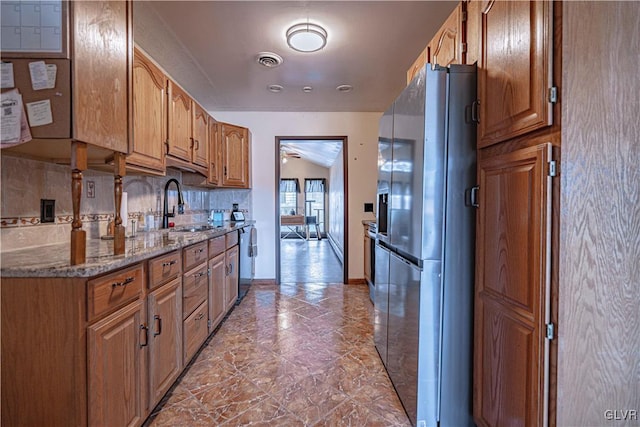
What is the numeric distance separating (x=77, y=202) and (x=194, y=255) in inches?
38.9

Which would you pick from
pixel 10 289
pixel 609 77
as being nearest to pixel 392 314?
pixel 609 77

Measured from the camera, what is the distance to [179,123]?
256 cm

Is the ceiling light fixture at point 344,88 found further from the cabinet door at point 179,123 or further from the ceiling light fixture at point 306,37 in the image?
the cabinet door at point 179,123

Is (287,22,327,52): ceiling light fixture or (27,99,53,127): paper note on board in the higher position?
(287,22,327,52): ceiling light fixture

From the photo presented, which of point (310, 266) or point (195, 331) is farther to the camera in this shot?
point (310, 266)

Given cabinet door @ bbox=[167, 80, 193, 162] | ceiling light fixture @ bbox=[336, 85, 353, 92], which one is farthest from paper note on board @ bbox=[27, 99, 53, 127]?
ceiling light fixture @ bbox=[336, 85, 353, 92]

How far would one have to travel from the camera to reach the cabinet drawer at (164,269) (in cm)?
154

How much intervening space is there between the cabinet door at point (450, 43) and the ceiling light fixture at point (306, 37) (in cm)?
88

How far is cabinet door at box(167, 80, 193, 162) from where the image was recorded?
2.40 meters

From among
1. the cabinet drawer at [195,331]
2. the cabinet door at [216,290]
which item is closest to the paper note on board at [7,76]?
the cabinet drawer at [195,331]

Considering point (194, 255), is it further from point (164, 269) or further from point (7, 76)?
point (7, 76)

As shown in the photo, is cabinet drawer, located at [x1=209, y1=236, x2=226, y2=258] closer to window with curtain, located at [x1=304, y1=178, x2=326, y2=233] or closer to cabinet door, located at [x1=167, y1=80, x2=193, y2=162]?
cabinet door, located at [x1=167, y1=80, x2=193, y2=162]

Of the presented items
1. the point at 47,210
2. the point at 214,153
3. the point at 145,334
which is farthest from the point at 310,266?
the point at 47,210

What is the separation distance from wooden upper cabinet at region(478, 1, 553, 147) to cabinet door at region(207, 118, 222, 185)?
2.81 meters
